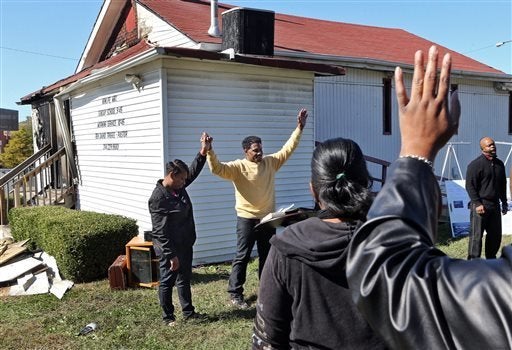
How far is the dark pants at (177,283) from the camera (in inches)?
213

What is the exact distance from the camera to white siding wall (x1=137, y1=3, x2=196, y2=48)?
467 inches

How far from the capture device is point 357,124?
1334cm

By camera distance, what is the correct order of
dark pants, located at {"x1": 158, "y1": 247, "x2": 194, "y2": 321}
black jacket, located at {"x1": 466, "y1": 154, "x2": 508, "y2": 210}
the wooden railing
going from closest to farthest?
dark pants, located at {"x1": 158, "y1": 247, "x2": 194, "y2": 321}, black jacket, located at {"x1": 466, "y1": 154, "x2": 508, "y2": 210}, the wooden railing

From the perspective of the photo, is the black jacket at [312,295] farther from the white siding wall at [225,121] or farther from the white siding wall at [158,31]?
the white siding wall at [158,31]

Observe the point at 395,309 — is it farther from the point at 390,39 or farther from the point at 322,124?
the point at 390,39

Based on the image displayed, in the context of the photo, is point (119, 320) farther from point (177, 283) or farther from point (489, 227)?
point (489, 227)

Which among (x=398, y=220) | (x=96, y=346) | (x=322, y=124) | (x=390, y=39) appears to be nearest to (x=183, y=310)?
(x=96, y=346)

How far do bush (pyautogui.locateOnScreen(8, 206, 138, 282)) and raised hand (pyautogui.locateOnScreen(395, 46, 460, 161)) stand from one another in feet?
23.7

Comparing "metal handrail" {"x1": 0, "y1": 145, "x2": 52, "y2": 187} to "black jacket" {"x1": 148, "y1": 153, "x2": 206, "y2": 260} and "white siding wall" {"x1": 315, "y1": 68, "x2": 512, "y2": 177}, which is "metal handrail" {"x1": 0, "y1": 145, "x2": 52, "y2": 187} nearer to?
"white siding wall" {"x1": 315, "y1": 68, "x2": 512, "y2": 177}

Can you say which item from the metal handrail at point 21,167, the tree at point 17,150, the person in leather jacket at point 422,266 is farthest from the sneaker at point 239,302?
the tree at point 17,150

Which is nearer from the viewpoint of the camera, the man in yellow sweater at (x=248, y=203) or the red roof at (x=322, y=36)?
the man in yellow sweater at (x=248, y=203)

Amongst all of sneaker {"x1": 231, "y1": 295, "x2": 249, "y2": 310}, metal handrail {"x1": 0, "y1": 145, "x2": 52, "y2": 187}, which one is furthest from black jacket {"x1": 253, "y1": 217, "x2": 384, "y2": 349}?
metal handrail {"x1": 0, "y1": 145, "x2": 52, "y2": 187}

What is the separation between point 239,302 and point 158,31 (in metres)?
8.91

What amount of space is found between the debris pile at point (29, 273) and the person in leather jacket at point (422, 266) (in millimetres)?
6914
